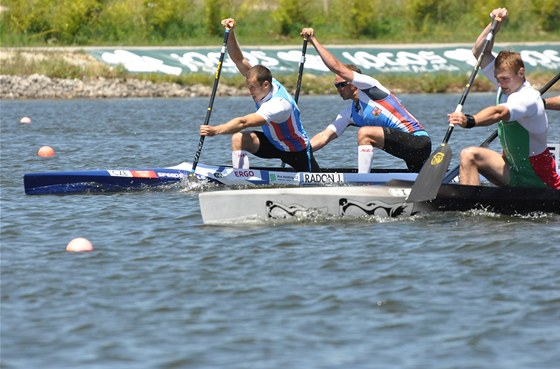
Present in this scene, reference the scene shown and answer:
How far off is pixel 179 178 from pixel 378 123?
2.56 metres

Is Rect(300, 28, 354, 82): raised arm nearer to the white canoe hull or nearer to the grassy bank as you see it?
the white canoe hull

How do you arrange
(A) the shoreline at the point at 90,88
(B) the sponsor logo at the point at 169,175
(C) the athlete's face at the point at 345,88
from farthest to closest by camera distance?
1. (A) the shoreline at the point at 90,88
2. (B) the sponsor logo at the point at 169,175
3. (C) the athlete's face at the point at 345,88

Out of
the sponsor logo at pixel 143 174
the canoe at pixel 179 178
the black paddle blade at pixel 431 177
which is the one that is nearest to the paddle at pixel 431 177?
the black paddle blade at pixel 431 177

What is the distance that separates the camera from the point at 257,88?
514 inches

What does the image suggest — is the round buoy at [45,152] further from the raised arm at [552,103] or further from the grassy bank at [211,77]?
the grassy bank at [211,77]

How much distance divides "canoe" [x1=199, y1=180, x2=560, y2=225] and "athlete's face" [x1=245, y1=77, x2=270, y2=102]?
195 centimetres

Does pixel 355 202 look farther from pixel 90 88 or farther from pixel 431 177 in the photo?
pixel 90 88

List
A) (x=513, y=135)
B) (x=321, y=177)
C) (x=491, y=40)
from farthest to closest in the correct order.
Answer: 1. (x=321, y=177)
2. (x=491, y=40)
3. (x=513, y=135)

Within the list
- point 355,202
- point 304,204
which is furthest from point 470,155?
point 304,204

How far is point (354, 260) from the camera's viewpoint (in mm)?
9531

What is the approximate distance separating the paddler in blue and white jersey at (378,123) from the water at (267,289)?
2248 mm

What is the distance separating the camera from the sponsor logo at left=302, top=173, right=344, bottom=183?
13836 mm

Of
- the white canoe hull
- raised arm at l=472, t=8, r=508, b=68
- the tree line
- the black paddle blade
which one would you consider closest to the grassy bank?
the tree line

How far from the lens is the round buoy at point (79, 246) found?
10.1 m
